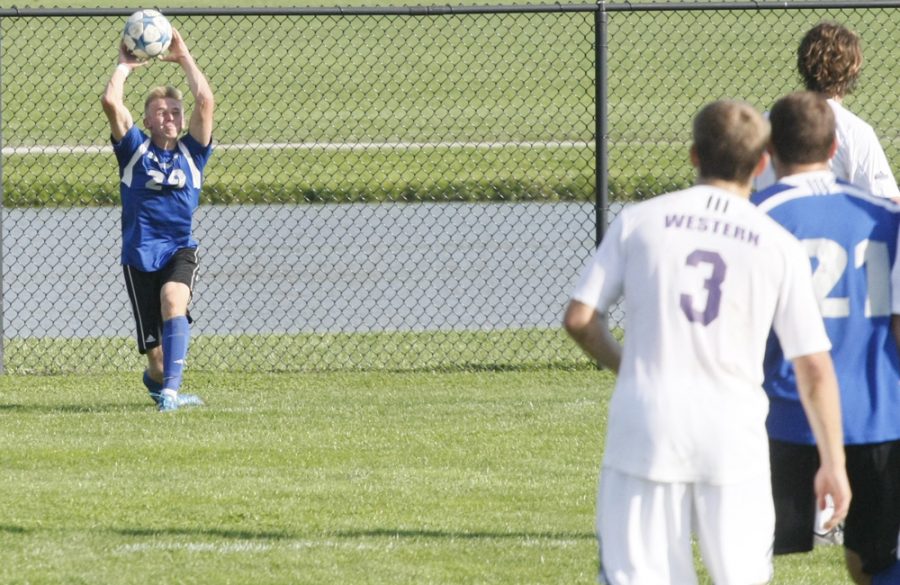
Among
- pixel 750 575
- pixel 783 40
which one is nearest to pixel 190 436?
pixel 750 575

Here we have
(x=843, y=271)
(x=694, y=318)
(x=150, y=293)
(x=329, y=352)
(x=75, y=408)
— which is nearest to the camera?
(x=694, y=318)

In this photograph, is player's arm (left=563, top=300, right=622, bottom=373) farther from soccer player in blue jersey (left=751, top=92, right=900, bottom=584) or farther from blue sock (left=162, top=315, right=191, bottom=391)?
blue sock (left=162, top=315, right=191, bottom=391)

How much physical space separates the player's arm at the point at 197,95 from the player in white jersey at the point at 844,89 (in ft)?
12.1

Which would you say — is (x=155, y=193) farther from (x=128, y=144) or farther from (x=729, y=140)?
(x=729, y=140)

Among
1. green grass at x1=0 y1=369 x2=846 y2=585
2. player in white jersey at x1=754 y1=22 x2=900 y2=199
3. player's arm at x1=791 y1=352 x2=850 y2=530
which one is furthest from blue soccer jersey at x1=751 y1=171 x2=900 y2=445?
green grass at x1=0 y1=369 x2=846 y2=585

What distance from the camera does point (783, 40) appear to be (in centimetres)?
3131

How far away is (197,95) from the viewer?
838cm

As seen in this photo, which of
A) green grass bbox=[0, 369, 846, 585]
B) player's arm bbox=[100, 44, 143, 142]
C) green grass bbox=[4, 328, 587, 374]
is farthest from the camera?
green grass bbox=[4, 328, 587, 374]

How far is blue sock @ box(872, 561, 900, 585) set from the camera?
4.64 meters

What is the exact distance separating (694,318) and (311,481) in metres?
3.59

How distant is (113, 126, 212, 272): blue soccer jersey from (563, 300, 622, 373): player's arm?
4.95 metres

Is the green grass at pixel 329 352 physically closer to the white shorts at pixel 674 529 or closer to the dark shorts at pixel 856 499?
the dark shorts at pixel 856 499

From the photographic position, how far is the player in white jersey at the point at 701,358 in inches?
149

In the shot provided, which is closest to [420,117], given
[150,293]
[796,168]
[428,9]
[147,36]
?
[428,9]
